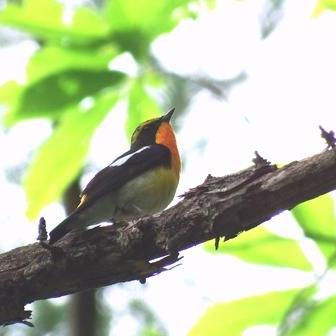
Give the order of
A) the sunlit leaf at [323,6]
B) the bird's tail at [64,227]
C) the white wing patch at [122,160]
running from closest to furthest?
the sunlit leaf at [323,6], the bird's tail at [64,227], the white wing patch at [122,160]

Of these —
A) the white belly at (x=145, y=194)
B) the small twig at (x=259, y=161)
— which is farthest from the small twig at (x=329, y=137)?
the white belly at (x=145, y=194)

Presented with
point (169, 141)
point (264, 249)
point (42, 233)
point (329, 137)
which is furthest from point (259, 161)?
point (169, 141)

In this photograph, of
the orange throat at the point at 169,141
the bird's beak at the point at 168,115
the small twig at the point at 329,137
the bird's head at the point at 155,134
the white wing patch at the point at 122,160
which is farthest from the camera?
the bird's head at the point at 155,134

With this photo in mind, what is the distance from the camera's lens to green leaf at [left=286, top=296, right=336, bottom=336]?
7.64 feet

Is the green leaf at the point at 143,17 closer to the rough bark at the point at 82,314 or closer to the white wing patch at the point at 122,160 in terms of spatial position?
the rough bark at the point at 82,314

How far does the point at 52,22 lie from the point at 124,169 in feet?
3.88

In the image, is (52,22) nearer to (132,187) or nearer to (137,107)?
(137,107)

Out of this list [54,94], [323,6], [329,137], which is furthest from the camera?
[54,94]

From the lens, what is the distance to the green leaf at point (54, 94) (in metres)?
2.80

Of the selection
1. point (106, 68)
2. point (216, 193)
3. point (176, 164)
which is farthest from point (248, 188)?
point (176, 164)

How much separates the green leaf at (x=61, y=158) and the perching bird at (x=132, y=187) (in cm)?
47

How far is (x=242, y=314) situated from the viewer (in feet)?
8.27

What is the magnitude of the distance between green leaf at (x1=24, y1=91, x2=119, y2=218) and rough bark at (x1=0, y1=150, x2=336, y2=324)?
271mm

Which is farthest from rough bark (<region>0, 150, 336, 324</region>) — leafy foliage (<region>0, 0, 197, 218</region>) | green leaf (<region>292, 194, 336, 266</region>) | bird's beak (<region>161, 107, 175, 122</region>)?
bird's beak (<region>161, 107, 175, 122</region>)
